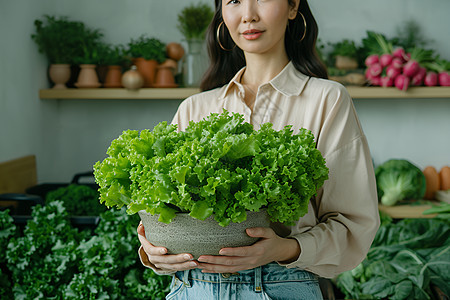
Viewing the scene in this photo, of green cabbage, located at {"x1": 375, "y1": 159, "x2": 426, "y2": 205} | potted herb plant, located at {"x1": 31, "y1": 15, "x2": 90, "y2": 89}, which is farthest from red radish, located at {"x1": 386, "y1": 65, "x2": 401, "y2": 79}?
potted herb plant, located at {"x1": 31, "y1": 15, "x2": 90, "y2": 89}

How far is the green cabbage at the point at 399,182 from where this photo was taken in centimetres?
294

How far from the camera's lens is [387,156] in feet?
10.7

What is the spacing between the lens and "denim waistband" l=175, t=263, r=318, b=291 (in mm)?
1102

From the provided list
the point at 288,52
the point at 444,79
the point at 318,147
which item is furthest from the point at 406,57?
the point at 318,147

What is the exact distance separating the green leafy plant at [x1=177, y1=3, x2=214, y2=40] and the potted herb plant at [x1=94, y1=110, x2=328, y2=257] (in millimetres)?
2119

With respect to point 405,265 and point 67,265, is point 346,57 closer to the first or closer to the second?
point 405,265

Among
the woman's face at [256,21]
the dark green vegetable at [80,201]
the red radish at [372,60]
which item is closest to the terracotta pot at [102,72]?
the dark green vegetable at [80,201]

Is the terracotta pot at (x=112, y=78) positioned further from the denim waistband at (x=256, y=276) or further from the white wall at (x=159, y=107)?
the denim waistband at (x=256, y=276)

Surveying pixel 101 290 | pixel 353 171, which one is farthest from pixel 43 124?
pixel 353 171

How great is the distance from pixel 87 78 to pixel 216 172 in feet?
7.68

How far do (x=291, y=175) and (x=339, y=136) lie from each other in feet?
1.08

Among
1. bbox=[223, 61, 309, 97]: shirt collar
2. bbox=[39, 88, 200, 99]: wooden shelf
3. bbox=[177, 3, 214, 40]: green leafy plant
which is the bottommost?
bbox=[39, 88, 200, 99]: wooden shelf

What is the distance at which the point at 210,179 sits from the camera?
873mm

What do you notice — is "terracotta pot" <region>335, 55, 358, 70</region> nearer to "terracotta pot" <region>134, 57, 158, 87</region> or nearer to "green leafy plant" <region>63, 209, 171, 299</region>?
"terracotta pot" <region>134, 57, 158, 87</region>
